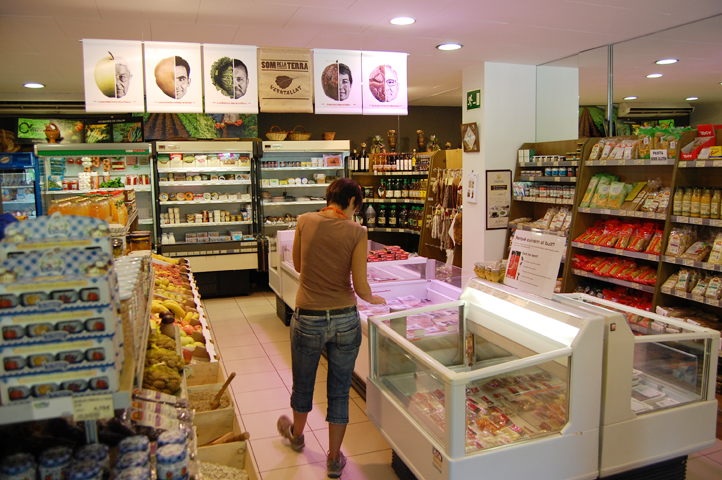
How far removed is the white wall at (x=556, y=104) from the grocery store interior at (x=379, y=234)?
1.2 inches

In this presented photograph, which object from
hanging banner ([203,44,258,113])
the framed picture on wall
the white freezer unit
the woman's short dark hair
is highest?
hanging banner ([203,44,258,113])

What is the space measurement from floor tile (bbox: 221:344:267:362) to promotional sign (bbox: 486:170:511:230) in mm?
3102

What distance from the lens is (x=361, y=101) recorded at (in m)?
5.28

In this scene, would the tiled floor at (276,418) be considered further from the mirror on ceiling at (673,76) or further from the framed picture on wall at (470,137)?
the mirror on ceiling at (673,76)

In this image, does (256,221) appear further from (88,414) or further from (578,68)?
(88,414)

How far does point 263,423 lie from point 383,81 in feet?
10.9

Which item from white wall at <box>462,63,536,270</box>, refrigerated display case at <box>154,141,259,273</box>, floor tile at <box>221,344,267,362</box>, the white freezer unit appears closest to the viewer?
the white freezer unit

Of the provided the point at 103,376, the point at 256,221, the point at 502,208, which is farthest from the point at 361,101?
the point at 103,376

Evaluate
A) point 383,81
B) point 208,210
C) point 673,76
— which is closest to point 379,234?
point 208,210

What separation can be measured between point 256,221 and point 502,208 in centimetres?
367

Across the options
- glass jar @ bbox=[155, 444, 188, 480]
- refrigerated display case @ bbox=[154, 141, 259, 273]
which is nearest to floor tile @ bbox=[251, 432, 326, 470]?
glass jar @ bbox=[155, 444, 188, 480]

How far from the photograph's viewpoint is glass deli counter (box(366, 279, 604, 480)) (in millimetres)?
2355

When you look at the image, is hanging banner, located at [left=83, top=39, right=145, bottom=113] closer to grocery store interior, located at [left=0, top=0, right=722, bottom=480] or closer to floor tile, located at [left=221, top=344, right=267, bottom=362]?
grocery store interior, located at [left=0, top=0, right=722, bottom=480]

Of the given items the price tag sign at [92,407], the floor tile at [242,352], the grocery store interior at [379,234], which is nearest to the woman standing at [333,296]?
the grocery store interior at [379,234]
